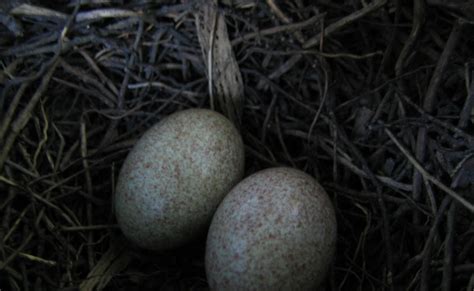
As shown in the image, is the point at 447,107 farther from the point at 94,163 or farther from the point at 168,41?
the point at 94,163

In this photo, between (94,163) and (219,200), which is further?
(94,163)

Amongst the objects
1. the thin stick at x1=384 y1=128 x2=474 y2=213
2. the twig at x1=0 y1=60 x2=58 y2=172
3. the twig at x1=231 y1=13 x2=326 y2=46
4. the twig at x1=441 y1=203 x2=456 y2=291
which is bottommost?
the twig at x1=441 y1=203 x2=456 y2=291

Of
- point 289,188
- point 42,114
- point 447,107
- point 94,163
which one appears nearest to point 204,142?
point 289,188

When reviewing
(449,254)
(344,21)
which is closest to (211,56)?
(344,21)

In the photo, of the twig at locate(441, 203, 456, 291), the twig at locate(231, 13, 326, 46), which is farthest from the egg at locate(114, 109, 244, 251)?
the twig at locate(441, 203, 456, 291)

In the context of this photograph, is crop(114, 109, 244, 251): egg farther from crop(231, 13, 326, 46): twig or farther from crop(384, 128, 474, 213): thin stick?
crop(384, 128, 474, 213): thin stick

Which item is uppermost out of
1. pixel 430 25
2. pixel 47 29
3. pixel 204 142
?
pixel 47 29
